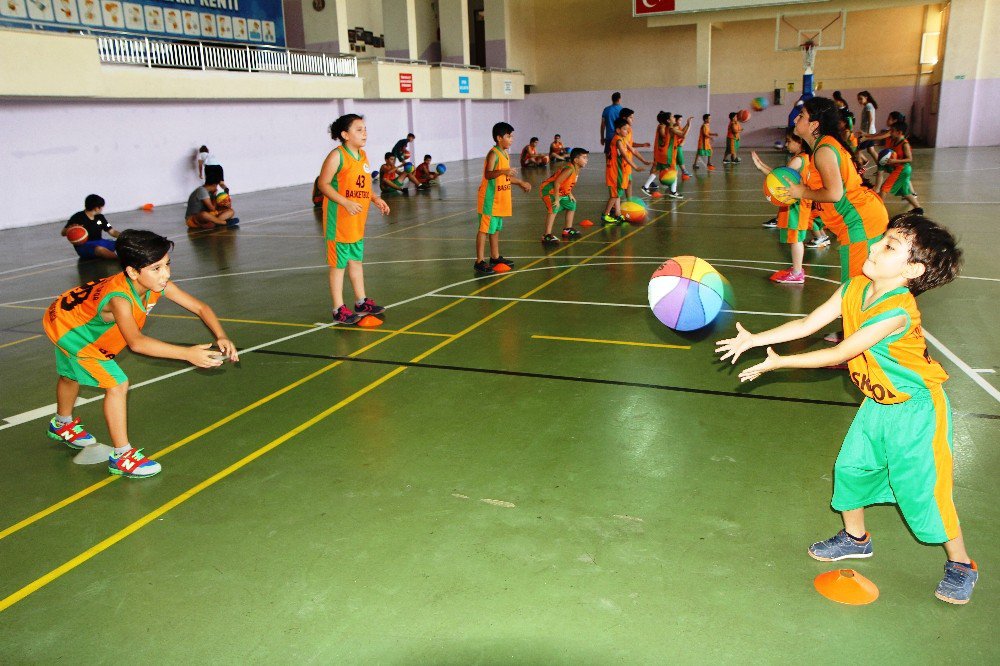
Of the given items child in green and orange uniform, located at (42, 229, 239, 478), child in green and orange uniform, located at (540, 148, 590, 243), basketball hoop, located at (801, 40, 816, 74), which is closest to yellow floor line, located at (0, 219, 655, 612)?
child in green and orange uniform, located at (42, 229, 239, 478)

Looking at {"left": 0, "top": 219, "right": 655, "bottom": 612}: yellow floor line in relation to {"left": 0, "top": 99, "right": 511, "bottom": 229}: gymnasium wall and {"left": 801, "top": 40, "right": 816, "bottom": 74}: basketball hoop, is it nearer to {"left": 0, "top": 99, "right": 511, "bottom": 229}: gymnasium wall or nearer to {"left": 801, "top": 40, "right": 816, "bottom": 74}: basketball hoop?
{"left": 0, "top": 99, "right": 511, "bottom": 229}: gymnasium wall

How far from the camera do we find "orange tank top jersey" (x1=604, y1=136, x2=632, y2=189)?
1231 cm

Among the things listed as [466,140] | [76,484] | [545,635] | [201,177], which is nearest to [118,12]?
[201,177]

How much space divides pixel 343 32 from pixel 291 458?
2289 centimetres

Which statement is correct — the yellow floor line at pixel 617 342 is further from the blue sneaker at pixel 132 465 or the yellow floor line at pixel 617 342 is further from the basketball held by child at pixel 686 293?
the blue sneaker at pixel 132 465

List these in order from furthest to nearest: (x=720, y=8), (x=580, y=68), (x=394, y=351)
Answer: (x=580, y=68) → (x=720, y=8) → (x=394, y=351)

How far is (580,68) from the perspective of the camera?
3434cm

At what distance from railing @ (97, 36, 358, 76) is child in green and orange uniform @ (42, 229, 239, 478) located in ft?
48.2

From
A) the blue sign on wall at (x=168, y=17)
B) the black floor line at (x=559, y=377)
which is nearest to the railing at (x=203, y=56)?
the blue sign on wall at (x=168, y=17)

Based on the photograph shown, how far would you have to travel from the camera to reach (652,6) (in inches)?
1137

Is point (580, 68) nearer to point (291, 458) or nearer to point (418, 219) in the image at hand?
point (418, 219)

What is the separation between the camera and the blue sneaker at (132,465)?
4.14 m

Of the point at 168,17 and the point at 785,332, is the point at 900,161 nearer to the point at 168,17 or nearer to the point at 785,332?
the point at 785,332

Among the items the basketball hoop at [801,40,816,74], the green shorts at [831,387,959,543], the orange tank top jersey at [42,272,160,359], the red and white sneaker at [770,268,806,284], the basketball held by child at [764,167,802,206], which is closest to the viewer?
the green shorts at [831,387,959,543]
